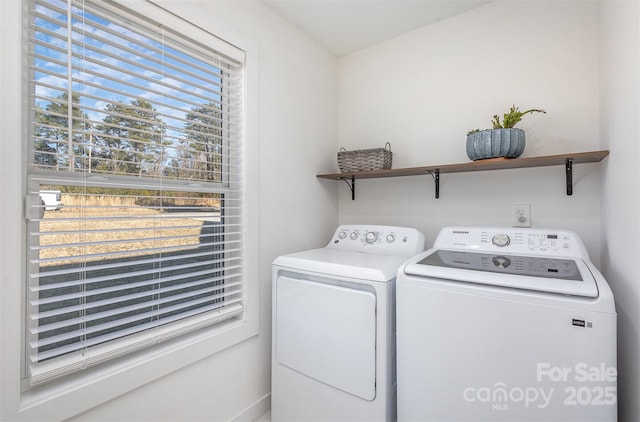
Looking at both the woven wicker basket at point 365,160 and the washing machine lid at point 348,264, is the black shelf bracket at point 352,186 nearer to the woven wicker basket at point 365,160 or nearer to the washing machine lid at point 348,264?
the woven wicker basket at point 365,160

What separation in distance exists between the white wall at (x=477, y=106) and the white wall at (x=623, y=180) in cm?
16

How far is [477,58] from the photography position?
186 cm

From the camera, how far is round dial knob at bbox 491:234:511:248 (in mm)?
1502

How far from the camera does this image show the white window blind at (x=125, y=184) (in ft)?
3.41

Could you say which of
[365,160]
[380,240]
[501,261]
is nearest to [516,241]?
[501,261]

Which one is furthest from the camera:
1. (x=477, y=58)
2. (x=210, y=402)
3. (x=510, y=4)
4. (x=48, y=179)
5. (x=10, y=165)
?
(x=477, y=58)

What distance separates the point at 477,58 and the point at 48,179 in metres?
2.27

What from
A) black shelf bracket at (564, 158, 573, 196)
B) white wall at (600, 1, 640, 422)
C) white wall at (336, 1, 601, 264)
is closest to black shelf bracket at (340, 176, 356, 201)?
white wall at (336, 1, 601, 264)

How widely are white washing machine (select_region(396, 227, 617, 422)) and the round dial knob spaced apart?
14cm

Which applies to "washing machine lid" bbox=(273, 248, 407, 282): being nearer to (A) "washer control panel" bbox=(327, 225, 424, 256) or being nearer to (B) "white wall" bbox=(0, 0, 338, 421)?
(A) "washer control panel" bbox=(327, 225, 424, 256)

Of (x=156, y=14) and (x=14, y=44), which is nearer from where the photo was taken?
(x=14, y=44)

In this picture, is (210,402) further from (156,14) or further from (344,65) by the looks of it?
(344,65)

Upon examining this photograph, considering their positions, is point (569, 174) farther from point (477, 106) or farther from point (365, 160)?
point (365, 160)

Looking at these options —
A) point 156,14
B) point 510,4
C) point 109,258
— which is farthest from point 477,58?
point 109,258
